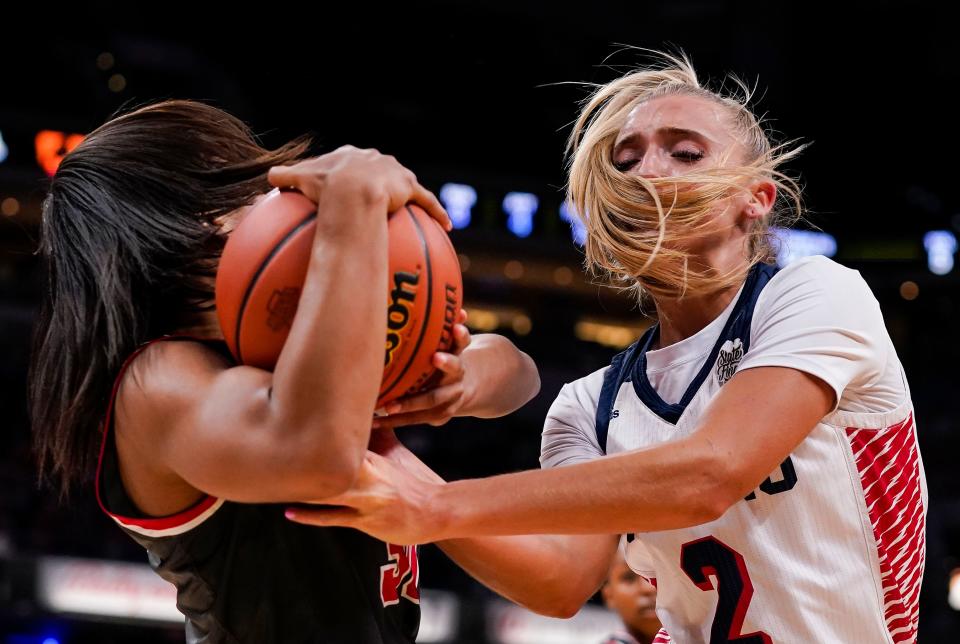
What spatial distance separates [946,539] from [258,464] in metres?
15.6

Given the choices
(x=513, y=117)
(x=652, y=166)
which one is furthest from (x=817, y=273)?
(x=513, y=117)

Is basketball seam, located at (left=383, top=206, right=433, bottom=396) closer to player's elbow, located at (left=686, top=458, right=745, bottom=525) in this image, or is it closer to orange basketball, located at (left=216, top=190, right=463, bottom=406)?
orange basketball, located at (left=216, top=190, right=463, bottom=406)

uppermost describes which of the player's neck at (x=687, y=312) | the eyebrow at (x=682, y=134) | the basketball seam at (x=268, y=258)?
the eyebrow at (x=682, y=134)

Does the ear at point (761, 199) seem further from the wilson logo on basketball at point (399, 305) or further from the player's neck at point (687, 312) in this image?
the wilson logo on basketball at point (399, 305)

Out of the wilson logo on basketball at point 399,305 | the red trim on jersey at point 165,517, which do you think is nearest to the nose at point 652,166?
the wilson logo on basketball at point 399,305

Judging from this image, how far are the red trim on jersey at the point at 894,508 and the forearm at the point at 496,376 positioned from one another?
2.66 ft

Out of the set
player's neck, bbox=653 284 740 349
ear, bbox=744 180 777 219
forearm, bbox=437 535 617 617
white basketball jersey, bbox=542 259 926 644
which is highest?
ear, bbox=744 180 777 219

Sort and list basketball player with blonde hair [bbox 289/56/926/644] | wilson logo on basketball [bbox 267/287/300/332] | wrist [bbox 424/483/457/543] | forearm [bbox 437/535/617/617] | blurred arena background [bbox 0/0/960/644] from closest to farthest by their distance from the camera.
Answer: wilson logo on basketball [bbox 267/287/300/332] → wrist [bbox 424/483/457/543] → basketball player with blonde hair [bbox 289/56/926/644] → forearm [bbox 437/535/617/617] → blurred arena background [bbox 0/0/960/644]

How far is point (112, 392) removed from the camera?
2102 mm

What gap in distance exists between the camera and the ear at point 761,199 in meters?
2.90

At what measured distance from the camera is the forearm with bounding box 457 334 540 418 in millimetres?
2611

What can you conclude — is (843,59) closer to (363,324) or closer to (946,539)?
(946,539)

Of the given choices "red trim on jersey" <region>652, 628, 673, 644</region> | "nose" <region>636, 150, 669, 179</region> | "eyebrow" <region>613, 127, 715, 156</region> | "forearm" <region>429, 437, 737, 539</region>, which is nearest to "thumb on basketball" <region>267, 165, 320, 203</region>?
"forearm" <region>429, 437, 737, 539</region>

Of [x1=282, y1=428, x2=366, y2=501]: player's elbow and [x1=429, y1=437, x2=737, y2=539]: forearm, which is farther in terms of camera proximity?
[x1=429, y1=437, x2=737, y2=539]: forearm
